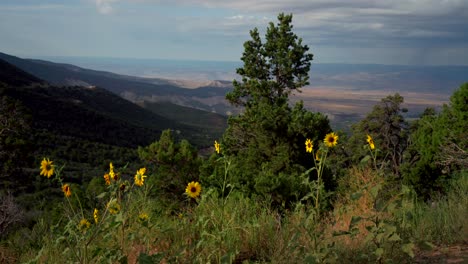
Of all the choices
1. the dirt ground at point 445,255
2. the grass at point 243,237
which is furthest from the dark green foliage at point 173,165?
the dirt ground at point 445,255

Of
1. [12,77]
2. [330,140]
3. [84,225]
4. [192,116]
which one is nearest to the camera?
[84,225]

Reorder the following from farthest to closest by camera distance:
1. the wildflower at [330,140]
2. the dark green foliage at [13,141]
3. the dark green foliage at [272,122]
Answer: the dark green foliage at [13,141], the dark green foliage at [272,122], the wildflower at [330,140]

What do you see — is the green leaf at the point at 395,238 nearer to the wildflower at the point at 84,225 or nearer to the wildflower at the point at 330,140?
the wildflower at the point at 330,140

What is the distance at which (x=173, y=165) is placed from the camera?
19062 mm

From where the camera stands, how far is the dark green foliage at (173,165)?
18.4 m

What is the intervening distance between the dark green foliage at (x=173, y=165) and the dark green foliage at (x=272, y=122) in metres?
1.68

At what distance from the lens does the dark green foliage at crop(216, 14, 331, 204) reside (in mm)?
14544

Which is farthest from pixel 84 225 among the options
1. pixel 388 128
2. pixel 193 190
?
pixel 388 128

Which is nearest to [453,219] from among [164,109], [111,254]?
[111,254]

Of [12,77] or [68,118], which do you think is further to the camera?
[12,77]

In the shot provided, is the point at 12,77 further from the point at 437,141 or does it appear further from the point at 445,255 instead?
the point at 445,255

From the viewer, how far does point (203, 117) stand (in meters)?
182

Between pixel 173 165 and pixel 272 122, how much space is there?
471 centimetres

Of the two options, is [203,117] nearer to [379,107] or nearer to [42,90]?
[42,90]
